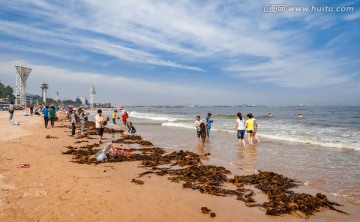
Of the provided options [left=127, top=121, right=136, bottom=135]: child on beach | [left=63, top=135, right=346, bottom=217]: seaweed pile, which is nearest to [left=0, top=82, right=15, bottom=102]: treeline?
[left=127, top=121, right=136, bottom=135]: child on beach

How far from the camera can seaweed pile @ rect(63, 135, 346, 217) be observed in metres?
5.65

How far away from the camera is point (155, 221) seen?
4793 mm

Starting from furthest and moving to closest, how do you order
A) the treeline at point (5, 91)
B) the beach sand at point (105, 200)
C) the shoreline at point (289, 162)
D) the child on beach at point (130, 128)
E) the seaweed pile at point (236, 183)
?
A: 1. the treeline at point (5, 91)
2. the child on beach at point (130, 128)
3. the shoreline at point (289, 162)
4. the seaweed pile at point (236, 183)
5. the beach sand at point (105, 200)

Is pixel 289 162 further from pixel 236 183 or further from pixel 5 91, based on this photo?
pixel 5 91

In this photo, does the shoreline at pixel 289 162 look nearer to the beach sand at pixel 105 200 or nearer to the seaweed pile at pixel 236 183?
the seaweed pile at pixel 236 183

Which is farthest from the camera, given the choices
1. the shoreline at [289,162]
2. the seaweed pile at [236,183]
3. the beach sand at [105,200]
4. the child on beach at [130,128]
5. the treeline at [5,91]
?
the treeline at [5,91]

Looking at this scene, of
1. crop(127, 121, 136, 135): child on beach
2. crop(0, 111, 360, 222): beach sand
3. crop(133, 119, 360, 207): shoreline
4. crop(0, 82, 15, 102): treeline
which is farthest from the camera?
crop(0, 82, 15, 102): treeline

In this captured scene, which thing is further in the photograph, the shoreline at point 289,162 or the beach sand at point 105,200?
the shoreline at point 289,162

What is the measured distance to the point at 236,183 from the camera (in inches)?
289

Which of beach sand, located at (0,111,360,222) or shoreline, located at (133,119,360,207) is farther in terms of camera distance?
shoreline, located at (133,119,360,207)

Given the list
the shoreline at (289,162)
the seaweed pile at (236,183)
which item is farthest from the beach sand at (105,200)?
the shoreline at (289,162)

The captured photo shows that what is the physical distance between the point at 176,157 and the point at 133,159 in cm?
187

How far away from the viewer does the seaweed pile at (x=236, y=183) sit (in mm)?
5648

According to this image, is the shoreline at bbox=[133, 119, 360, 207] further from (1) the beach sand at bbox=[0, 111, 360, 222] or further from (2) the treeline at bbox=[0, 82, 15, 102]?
(2) the treeline at bbox=[0, 82, 15, 102]
